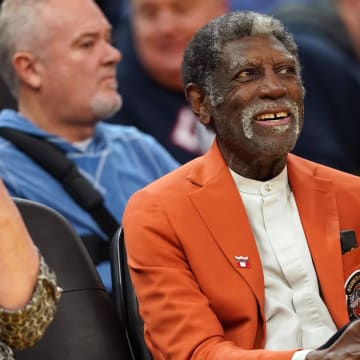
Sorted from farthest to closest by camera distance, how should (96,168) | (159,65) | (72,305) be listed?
(159,65) → (96,168) → (72,305)

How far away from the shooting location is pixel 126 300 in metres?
3.05

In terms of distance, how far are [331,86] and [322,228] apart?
7.36 ft

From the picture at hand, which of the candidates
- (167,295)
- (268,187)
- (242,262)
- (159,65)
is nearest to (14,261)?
(167,295)

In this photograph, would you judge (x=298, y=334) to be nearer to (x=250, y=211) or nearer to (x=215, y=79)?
(x=250, y=211)

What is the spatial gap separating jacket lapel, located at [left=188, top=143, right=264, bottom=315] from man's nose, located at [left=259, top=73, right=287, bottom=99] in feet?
0.65

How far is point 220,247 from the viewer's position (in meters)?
2.79

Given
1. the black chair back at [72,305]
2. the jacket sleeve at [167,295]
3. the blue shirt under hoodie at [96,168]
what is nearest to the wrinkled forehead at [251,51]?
the jacket sleeve at [167,295]

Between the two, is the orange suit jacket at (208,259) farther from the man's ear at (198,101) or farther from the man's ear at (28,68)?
the man's ear at (28,68)

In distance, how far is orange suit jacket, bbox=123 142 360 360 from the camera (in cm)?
271

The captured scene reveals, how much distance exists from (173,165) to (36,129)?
0.46m

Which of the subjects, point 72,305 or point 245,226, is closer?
point 245,226

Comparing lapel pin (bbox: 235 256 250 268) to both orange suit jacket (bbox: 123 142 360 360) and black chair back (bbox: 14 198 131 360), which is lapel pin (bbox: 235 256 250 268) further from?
black chair back (bbox: 14 198 131 360)

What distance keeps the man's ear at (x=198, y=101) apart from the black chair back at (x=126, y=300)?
1.16ft

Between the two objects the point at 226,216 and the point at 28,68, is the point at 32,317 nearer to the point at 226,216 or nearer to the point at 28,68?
the point at 226,216
